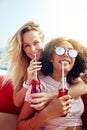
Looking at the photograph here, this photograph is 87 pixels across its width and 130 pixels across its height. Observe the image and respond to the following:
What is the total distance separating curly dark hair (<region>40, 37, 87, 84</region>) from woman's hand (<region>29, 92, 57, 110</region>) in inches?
5.3

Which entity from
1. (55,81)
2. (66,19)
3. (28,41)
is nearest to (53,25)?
(66,19)

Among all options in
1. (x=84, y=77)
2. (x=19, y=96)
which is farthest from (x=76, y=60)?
(x=19, y=96)

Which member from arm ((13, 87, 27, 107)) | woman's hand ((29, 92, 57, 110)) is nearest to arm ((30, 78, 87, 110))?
woman's hand ((29, 92, 57, 110))

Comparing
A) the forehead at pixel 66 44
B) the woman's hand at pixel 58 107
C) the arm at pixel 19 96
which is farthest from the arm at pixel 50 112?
the forehead at pixel 66 44

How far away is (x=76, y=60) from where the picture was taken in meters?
1.17

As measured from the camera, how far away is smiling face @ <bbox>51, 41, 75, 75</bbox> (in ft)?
3.63

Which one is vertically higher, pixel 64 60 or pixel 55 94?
pixel 64 60

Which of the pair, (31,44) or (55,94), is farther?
(31,44)

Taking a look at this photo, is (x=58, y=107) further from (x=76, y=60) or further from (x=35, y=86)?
(x=76, y=60)

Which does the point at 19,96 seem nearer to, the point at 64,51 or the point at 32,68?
the point at 32,68

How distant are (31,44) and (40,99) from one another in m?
0.28

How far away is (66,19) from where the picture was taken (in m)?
1.32

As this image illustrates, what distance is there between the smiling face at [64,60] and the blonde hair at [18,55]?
0.15 m

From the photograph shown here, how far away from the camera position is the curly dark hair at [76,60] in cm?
116
